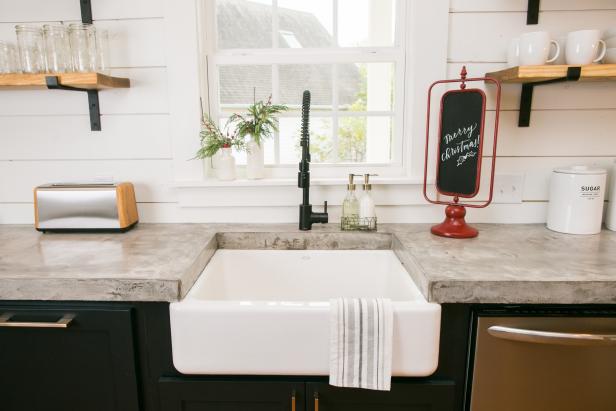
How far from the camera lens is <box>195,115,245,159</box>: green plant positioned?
1.52m

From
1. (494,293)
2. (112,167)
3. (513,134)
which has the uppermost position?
(513,134)

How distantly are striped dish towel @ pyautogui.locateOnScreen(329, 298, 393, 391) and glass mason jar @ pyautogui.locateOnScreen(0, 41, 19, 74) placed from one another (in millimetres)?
1371

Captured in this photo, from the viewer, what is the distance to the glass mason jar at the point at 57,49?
4.54 ft

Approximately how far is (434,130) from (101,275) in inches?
47.0

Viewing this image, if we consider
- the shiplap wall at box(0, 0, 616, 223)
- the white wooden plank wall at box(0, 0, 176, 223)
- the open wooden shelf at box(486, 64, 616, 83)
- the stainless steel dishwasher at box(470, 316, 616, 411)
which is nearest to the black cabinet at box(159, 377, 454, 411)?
the stainless steel dishwasher at box(470, 316, 616, 411)

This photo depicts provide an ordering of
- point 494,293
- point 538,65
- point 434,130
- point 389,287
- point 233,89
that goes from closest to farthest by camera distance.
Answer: point 494,293 → point 538,65 → point 389,287 → point 434,130 → point 233,89

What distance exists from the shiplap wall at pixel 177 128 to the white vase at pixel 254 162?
6 cm

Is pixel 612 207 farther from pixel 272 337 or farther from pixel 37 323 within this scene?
pixel 37 323

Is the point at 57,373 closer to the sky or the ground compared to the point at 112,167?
closer to the ground

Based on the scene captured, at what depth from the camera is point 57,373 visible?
1.08m

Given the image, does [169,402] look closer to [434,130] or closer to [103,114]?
[103,114]

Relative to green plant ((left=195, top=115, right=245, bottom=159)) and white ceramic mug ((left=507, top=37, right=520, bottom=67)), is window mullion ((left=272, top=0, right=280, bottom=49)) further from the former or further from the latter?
white ceramic mug ((left=507, top=37, right=520, bottom=67))

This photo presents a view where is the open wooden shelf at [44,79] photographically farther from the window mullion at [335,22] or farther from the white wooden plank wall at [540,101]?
the white wooden plank wall at [540,101]

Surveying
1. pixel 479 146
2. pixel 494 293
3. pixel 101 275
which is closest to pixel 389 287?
pixel 494 293
